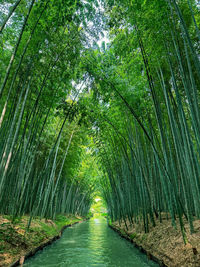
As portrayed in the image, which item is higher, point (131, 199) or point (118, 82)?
point (118, 82)

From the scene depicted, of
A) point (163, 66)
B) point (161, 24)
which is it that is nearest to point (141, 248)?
point (163, 66)

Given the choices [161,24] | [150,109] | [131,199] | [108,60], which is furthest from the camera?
[131,199]

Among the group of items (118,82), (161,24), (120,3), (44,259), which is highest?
(120,3)

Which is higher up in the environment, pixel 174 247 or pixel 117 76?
pixel 117 76

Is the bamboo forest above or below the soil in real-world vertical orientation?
above

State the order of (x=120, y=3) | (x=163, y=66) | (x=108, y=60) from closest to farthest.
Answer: (x=120, y=3) → (x=108, y=60) → (x=163, y=66)

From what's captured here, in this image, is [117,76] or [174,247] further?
[117,76]

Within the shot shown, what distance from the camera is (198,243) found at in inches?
94.2

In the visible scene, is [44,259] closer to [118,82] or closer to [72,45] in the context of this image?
[118,82]

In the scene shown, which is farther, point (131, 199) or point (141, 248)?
point (131, 199)

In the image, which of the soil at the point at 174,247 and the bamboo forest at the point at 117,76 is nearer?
the soil at the point at 174,247

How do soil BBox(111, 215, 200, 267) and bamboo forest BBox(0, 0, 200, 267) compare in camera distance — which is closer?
soil BBox(111, 215, 200, 267)

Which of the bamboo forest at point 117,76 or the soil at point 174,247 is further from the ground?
the bamboo forest at point 117,76

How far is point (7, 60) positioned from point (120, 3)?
2701 mm
